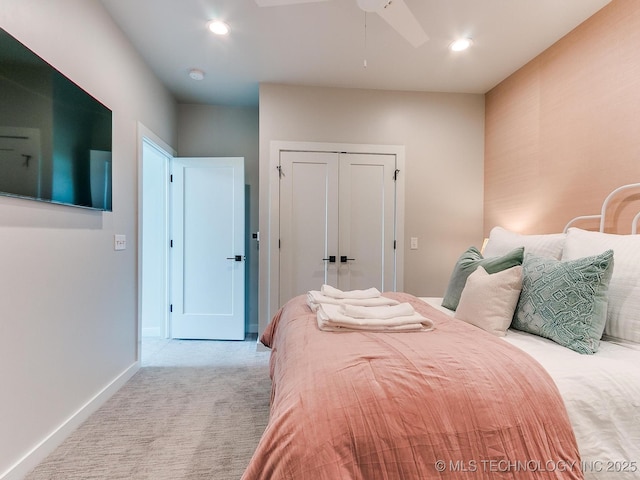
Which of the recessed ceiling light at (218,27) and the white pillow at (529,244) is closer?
the white pillow at (529,244)

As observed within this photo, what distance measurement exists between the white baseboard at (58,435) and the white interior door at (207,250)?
1.16m

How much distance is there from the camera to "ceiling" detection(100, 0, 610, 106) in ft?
6.79

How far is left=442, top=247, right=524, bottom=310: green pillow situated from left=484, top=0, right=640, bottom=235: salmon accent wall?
86 cm

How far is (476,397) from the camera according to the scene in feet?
3.08

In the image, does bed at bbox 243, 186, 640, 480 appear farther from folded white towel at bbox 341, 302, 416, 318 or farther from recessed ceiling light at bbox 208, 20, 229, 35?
recessed ceiling light at bbox 208, 20, 229, 35

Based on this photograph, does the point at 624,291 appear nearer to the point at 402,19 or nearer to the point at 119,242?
the point at 402,19

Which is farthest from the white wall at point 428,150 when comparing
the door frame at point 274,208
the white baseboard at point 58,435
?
the white baseboard at point 58,435

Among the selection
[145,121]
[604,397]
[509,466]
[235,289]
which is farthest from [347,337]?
[145,121]

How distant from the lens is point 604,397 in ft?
3.40

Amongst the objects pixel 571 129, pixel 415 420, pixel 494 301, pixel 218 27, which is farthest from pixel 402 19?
pixel 415 420

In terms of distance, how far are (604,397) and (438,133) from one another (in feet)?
9.31

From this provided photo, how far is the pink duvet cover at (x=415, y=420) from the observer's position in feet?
2.68

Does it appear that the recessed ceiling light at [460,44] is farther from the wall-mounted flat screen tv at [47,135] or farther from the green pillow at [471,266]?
the wall-mounted flat screen tv at [47,135]

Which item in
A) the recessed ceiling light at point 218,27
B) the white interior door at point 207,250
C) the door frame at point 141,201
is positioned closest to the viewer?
the recessed ceiling light at point 218,27
